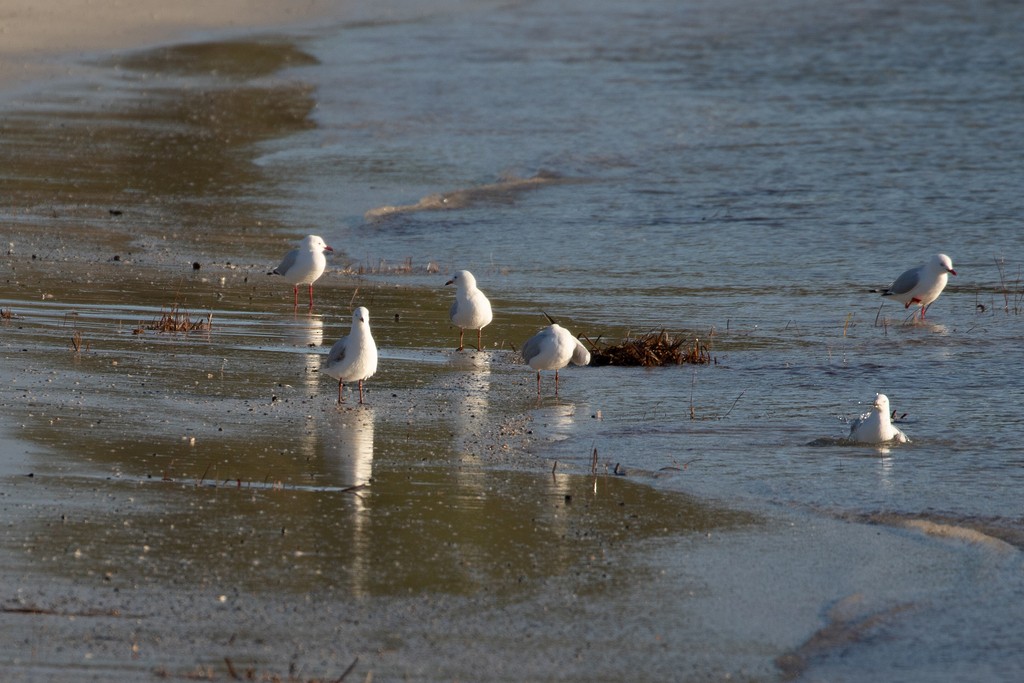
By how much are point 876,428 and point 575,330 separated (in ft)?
11.4

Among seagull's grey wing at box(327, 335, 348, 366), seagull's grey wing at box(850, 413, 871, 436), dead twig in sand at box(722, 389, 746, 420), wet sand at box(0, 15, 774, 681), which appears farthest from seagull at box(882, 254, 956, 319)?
seagull's grey wing at box(327, 335, 348, 366)

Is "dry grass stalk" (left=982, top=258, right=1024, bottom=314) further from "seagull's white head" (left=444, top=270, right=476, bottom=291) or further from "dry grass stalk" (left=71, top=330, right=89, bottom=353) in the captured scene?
"dry grass stalk" (left=71, top=330, right=89, bottom=353)

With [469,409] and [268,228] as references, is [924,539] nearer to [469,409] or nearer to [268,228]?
[469,409]

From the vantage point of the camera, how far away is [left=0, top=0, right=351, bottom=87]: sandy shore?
27.5 m

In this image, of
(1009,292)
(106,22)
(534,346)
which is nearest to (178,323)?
(534,346)

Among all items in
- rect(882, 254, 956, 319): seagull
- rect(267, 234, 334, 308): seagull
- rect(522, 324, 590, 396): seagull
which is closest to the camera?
rect(522, 324, 590, 396): seagull

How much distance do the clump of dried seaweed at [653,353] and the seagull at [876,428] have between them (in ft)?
6.83

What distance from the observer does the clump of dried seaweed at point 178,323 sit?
9758 mm

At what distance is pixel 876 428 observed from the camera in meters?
7.28

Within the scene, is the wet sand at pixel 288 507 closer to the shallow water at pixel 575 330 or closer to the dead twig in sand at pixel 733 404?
the shallow water at pixel 575 330

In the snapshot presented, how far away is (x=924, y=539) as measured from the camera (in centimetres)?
584

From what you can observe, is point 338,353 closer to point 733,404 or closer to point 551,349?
point 551,349

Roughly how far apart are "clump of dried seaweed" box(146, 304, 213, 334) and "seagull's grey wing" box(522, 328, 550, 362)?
2312mm

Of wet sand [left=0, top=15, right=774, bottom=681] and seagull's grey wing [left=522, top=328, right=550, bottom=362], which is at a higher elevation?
seagull's grey wing [left=522, top=328, right=550, bottom=362]
